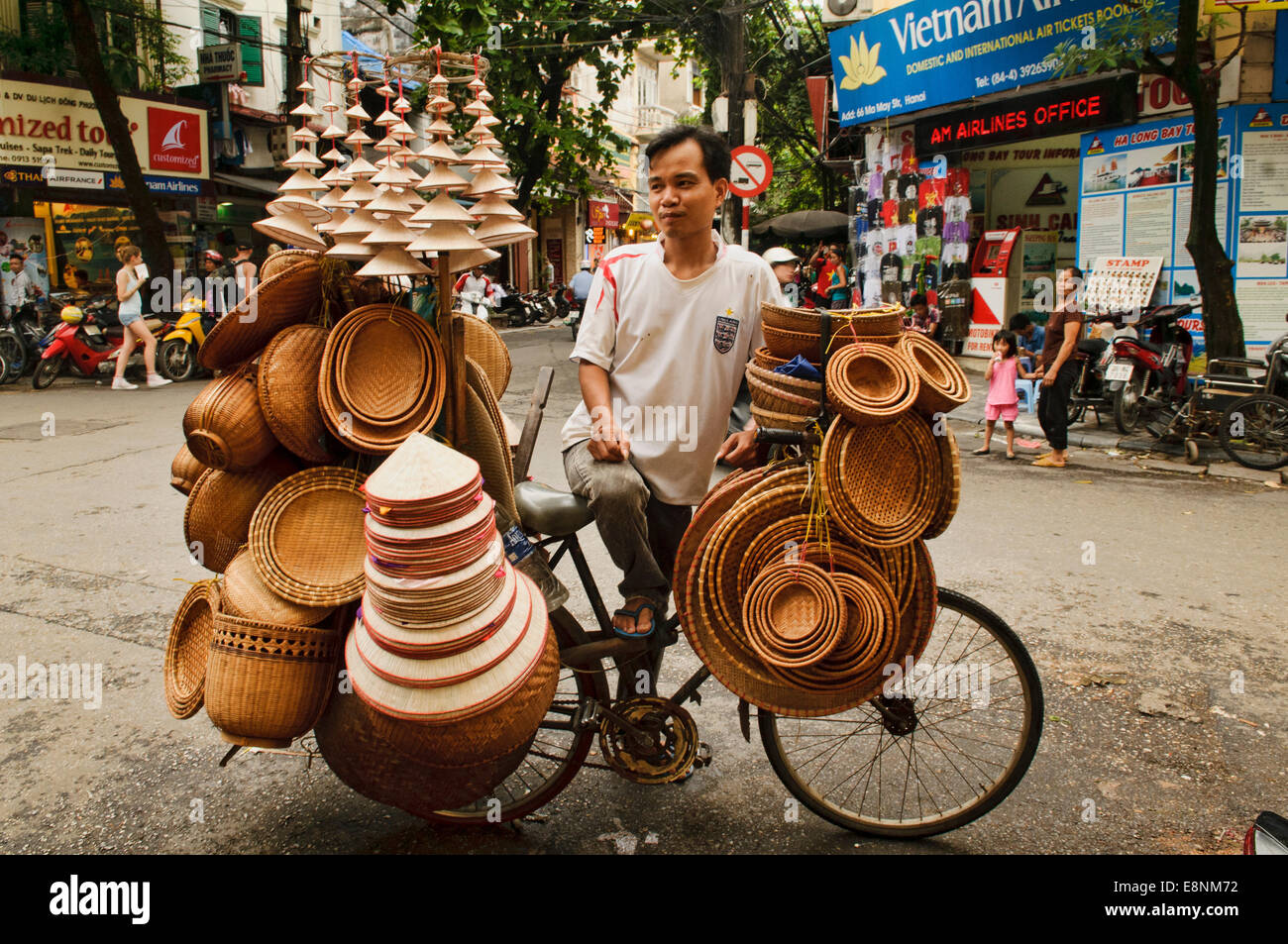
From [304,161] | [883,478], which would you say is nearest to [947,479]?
[883,478]

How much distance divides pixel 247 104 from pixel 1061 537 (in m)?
19.5

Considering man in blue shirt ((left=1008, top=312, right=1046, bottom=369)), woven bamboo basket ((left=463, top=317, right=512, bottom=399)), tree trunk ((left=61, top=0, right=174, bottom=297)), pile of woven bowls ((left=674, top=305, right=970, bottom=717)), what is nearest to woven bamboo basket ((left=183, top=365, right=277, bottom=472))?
woven bamboo basket ((left=463, top=317, right=512, bottom=399))

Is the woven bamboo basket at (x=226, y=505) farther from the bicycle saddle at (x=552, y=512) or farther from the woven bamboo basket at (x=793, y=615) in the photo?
the woven bamboo basket at (x=793, y=615)

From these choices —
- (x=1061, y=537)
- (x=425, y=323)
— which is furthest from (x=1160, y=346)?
(x=425, y=323)

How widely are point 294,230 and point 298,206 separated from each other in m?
0.11

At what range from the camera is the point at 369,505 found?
2189mm

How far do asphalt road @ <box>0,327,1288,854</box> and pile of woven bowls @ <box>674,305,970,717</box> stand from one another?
67 centimetres


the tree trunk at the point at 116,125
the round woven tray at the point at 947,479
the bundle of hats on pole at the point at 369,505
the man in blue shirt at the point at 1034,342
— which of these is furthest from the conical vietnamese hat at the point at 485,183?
the tree trunk at the point at 116,125

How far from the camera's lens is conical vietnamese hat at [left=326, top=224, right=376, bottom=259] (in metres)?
2.62

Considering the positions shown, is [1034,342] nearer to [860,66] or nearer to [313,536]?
[860,66]

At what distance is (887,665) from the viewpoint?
2498 millimetres

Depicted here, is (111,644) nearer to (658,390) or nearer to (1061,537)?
(658,390)

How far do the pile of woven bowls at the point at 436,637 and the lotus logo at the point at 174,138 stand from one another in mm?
17793

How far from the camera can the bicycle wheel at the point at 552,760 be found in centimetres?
287
